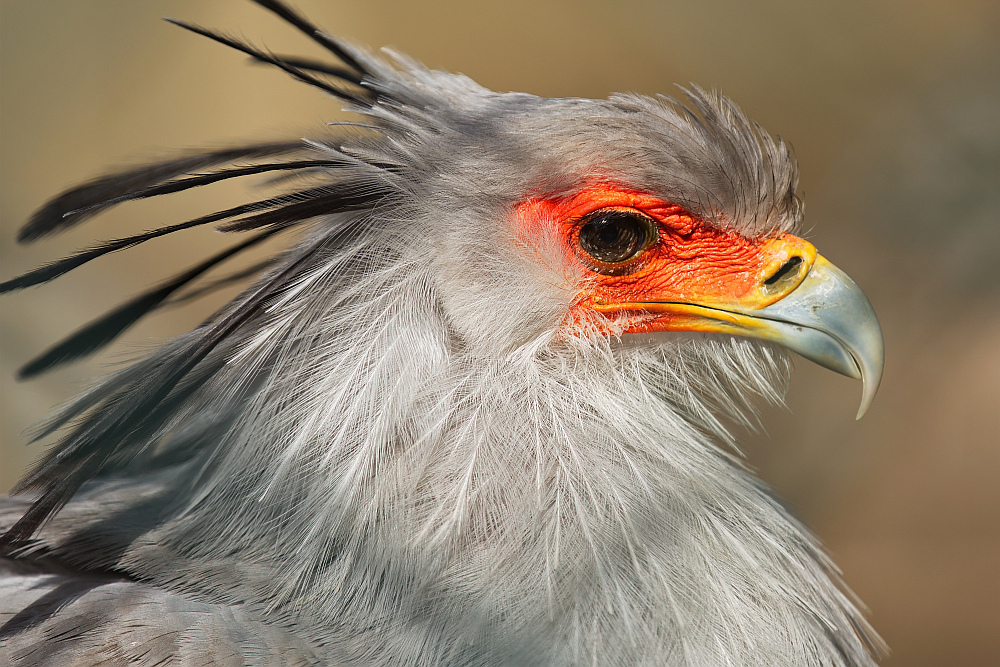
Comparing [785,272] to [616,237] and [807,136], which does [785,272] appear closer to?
[616,237]

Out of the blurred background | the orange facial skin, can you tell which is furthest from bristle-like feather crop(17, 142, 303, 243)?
the blurred background

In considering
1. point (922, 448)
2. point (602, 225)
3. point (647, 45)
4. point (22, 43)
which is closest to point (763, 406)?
point (922, 448)

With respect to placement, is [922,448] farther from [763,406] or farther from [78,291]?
[78,291]

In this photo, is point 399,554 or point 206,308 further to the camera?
point 206,308

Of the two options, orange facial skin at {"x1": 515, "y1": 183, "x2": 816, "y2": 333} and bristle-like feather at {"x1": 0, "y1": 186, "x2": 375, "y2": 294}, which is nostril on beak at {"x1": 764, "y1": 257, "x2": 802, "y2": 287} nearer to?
orange facial skin at {"x1": 515, "y1": 183, "x2": 816, "y2": 333}

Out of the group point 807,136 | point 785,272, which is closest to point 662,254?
point 785,272

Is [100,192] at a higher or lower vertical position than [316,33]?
lower

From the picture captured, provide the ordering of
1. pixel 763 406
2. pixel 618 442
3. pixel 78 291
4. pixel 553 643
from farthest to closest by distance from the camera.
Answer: pixel 763 406, pixel 78 291, pixel 618 442, pixel 553 643
